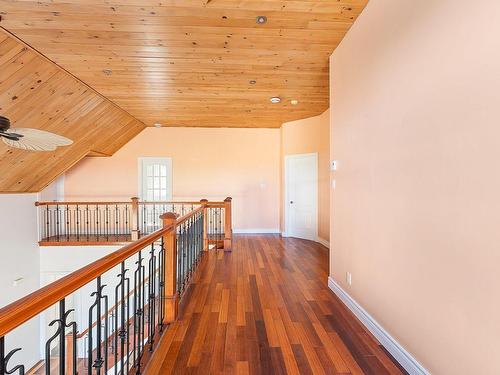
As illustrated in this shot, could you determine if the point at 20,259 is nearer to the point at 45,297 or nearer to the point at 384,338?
the point at 45,297

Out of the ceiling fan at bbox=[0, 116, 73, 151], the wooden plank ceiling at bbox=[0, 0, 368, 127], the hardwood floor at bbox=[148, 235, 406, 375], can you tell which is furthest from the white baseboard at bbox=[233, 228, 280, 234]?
the ceiling fan at bbox=[0, 116, 73, 151]

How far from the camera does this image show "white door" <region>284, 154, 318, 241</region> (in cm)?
581

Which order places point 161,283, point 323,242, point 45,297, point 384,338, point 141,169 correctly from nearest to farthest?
point 45,297, point 384,338, point 161,283, point 323,242, point 141,169

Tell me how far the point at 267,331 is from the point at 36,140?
3005 millimetres

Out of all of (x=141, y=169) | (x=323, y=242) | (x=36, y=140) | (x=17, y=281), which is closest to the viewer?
(x=36, y=140)

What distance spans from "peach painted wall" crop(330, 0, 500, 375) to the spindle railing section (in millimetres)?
1793

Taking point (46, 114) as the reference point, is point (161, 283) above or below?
below

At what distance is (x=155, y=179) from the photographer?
6.84 meters

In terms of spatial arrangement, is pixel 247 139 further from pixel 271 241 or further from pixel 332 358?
pixel 332 358

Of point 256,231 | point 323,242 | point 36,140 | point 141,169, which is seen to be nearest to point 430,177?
point 36,140

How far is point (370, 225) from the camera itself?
2.25 m

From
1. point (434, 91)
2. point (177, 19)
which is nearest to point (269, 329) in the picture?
point (434, 91)

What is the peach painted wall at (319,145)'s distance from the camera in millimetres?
5258

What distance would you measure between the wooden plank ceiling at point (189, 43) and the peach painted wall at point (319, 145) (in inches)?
40.4
